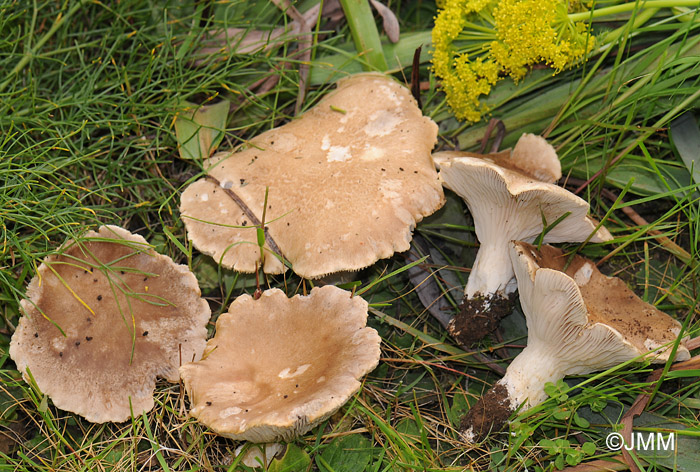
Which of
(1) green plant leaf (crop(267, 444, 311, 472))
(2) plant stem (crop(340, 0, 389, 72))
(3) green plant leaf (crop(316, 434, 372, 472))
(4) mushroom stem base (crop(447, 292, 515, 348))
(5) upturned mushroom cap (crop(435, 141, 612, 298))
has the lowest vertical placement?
(3) green plant leaf (crop(316, 434, 372, 472))

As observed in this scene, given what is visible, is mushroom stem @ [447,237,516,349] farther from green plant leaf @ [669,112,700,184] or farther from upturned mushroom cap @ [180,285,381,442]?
green plant leaf @ [669,112,700,184]

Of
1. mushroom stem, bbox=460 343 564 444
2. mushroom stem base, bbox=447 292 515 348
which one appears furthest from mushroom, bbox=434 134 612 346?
mushroom stem, bbox=460 343 564 444

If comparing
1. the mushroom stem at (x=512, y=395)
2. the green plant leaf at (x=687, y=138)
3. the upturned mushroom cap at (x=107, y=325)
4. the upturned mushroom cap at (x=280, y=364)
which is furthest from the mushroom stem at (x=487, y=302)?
the upturned mushroom cap at (x=107, y=325)

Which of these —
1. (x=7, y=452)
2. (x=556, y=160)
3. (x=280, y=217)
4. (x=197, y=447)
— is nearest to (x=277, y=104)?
(x=280, y=217)

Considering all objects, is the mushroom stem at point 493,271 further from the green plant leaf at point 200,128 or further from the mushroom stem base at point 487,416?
the green plant leaf at point 200,128

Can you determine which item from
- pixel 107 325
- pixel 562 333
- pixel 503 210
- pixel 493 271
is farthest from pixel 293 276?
pixel 562 333

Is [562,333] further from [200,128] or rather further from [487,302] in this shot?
[200,128]
